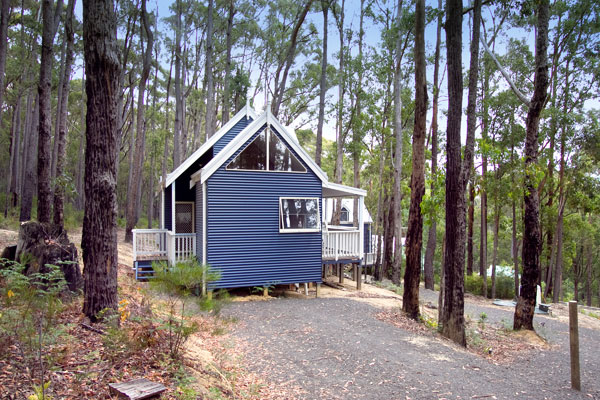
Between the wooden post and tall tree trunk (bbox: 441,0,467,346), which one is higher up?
tall tree trunk (bbox: 441,0,467,346)

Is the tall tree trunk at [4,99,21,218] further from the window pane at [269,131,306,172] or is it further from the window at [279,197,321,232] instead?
the window at [279,197,321,232]

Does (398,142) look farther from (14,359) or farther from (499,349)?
(14,359)

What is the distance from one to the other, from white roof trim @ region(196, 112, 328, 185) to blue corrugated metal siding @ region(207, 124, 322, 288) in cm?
19

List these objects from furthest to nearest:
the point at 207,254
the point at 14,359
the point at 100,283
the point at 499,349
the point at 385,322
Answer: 1. the point at 207,254
2. the point at 385,322
3. the point at 499,349
4. the point at 100,283
5. the point at 14,359

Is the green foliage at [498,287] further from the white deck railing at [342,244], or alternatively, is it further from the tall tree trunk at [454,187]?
the tall tree trunk at [454,187]

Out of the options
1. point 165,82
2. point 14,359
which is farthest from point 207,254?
point 165,82

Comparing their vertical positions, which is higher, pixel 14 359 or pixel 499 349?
pixel 14 359

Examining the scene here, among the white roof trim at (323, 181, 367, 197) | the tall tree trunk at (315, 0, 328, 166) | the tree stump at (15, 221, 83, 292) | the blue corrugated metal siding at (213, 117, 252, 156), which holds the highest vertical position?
the tall tree trunk at (315, 0, 328, 166)

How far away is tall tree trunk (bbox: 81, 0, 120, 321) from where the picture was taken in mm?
5516

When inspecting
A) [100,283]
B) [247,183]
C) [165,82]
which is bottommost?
[100,283]

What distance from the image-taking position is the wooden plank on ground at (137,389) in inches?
146

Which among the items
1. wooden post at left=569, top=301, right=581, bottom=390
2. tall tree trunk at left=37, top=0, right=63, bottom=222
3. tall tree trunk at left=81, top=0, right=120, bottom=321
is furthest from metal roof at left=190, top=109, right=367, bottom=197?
wooden post at left=569, top=301, right=581, bottom=390

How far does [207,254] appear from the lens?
1132cm

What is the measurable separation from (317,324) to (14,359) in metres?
6.19
